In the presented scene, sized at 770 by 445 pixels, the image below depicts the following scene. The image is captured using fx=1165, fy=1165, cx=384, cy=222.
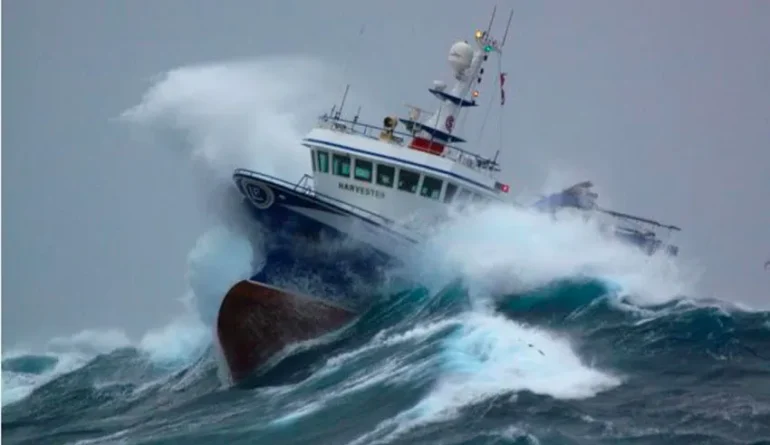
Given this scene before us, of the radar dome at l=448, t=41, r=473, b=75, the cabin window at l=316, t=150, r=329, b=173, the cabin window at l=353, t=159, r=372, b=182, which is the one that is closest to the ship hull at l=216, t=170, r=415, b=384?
the cabin window at l=353, t=159, r=372, b=182

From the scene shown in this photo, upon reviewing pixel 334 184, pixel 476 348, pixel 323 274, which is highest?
pixel 334 184

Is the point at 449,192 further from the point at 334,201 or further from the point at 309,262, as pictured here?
the point at 309,262

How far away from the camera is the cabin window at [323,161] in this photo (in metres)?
27.8

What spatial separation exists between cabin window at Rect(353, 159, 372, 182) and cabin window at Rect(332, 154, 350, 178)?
0.79ft

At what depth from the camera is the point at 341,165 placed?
27547 millimetres

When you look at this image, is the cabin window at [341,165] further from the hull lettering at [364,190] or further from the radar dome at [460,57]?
the radar dome at [460,57]

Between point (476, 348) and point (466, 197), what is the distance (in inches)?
309

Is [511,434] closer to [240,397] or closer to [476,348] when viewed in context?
[476,348]

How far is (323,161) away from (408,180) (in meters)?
2.29

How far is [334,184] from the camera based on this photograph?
27578 mm

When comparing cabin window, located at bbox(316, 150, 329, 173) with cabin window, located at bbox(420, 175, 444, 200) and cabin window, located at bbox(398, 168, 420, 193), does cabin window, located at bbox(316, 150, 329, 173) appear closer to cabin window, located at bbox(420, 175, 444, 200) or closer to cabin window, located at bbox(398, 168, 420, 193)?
cabin window, located at bbox(398, 168, 420, 193)

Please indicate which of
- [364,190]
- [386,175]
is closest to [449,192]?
[386,175]

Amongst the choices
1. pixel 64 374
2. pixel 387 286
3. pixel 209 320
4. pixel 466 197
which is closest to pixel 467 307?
pixel 387 286

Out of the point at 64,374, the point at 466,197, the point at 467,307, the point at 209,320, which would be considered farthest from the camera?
the point at 64,374
